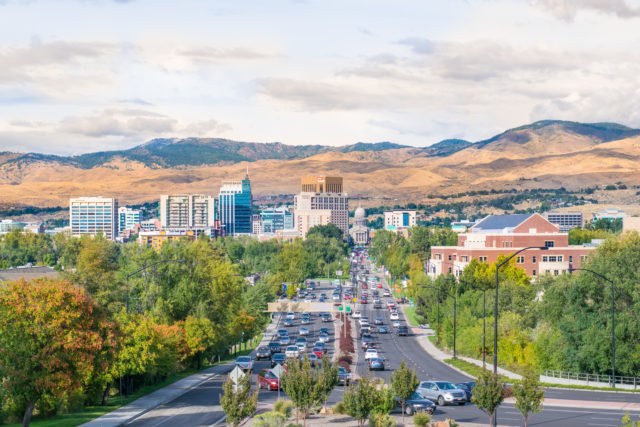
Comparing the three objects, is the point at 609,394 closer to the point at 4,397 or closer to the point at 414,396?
the point at 414,396

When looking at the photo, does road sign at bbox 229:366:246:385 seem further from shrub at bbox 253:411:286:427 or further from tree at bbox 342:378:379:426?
tree at bbox 342:378:379:426

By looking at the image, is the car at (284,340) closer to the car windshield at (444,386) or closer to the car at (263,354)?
the car at (263,354)

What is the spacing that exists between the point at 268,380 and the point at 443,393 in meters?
12.5

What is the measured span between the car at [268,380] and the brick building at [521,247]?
70.3m

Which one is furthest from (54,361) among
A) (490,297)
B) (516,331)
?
(490,297)

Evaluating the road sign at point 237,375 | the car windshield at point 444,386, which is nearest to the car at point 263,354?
the car windshield at point 444,386

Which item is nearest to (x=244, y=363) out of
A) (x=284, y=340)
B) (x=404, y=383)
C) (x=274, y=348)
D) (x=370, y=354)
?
(x=370, y=354)

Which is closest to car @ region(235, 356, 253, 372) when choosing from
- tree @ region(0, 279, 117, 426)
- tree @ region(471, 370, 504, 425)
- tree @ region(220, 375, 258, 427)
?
tree @ region(0, 279, 117, 426)

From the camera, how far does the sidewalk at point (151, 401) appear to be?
141 feet

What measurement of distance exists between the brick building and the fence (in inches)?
2243

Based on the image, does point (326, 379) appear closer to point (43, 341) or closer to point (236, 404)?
point (236, 404)

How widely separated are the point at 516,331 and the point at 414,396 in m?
27.1

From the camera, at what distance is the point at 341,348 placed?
80812 millimetres

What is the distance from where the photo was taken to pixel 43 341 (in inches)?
1566
